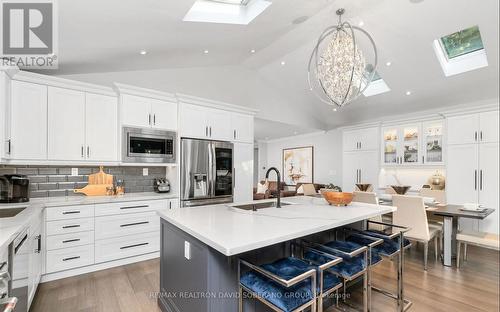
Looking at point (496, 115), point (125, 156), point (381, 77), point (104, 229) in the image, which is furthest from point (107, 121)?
point (496, 115)

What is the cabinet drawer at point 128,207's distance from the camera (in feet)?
9.78

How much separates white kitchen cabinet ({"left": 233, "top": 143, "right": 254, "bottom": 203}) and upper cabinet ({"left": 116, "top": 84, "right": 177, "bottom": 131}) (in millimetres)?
1229

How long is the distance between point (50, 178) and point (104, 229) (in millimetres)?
1029

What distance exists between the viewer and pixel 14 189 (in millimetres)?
2646

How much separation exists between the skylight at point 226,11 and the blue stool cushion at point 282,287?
2.42 metres

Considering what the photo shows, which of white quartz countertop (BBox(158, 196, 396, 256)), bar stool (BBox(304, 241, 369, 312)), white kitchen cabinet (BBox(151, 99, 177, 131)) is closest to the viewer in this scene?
white quartz countertop (BBox(158, 196, 396, 256))

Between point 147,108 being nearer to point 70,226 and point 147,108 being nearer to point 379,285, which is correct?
point 70,226

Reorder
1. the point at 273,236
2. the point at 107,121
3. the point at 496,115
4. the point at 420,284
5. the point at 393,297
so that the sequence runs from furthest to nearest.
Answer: the point at 496,115 < the point at 107,121 < the point at 420,284 < the point at 393,297 < the point at 273,236

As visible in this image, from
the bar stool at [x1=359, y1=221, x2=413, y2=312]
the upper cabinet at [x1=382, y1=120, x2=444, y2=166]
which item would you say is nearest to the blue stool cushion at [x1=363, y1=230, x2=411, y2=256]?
the bar stool at [x1=359, y1=221, x2=413, y2=312]

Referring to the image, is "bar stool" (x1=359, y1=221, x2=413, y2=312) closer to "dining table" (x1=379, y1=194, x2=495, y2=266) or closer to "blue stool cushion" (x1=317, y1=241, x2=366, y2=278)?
"blue stool cushion" (x1=317, y1=241, x2=366, y2=278)

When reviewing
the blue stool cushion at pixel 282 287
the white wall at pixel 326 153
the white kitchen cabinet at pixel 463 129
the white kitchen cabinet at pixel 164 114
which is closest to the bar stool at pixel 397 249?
the blue stool cushion at pixel 282 287

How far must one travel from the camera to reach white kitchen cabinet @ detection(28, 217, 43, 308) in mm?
2070

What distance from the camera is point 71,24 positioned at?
209 centimetres

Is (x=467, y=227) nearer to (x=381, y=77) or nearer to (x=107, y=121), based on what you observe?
(x=381, y=77)
